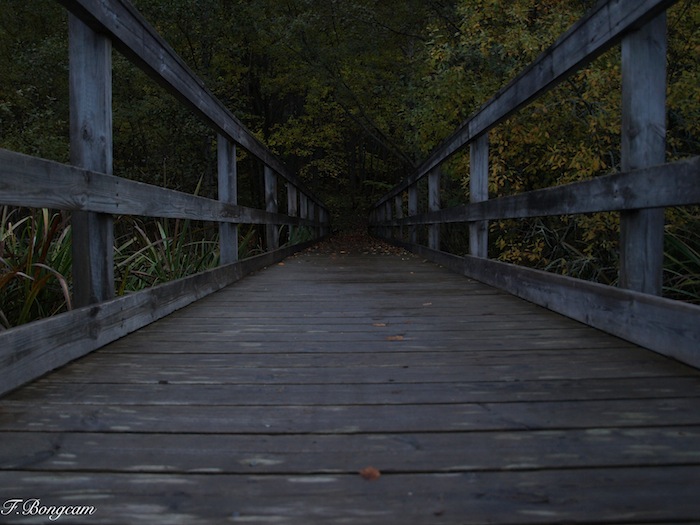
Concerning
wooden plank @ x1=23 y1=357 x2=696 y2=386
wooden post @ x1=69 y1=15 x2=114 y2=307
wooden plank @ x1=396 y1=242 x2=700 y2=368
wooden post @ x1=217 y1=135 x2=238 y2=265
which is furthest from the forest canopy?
wooden post @ x1=69 y1=15 x2=114 y2=307

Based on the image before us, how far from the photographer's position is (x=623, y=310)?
209cm

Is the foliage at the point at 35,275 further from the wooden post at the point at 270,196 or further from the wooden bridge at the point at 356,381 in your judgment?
the wooden post at the point at 270,196

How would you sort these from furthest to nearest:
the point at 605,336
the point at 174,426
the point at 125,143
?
the point at 125,143 → the point at 605,336 → the point at 174,426

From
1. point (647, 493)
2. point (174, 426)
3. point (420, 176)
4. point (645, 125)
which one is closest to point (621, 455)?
point (647, 493)

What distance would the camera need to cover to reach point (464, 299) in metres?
3.42

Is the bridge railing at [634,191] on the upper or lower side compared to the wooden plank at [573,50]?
lower

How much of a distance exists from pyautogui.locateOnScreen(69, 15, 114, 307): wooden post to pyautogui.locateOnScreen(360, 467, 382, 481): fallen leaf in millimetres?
1414

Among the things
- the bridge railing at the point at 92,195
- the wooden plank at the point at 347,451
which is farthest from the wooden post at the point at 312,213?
the wooden plank at the point at 347,451

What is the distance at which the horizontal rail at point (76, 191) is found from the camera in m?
1.55

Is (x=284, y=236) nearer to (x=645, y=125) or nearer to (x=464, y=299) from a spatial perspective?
(x=464, y=299)

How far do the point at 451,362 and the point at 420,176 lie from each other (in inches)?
211

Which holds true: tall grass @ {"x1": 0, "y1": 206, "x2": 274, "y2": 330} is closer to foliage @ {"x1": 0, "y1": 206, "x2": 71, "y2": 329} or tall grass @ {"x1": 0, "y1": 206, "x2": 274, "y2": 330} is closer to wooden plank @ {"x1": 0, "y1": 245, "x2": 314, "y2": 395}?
foliage @ {"x1": 0, "y1": 206, "x2": 71, "y2": 329}

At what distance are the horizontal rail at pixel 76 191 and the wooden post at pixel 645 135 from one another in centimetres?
207

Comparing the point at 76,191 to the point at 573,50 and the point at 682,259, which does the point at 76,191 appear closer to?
the point at 573,50
